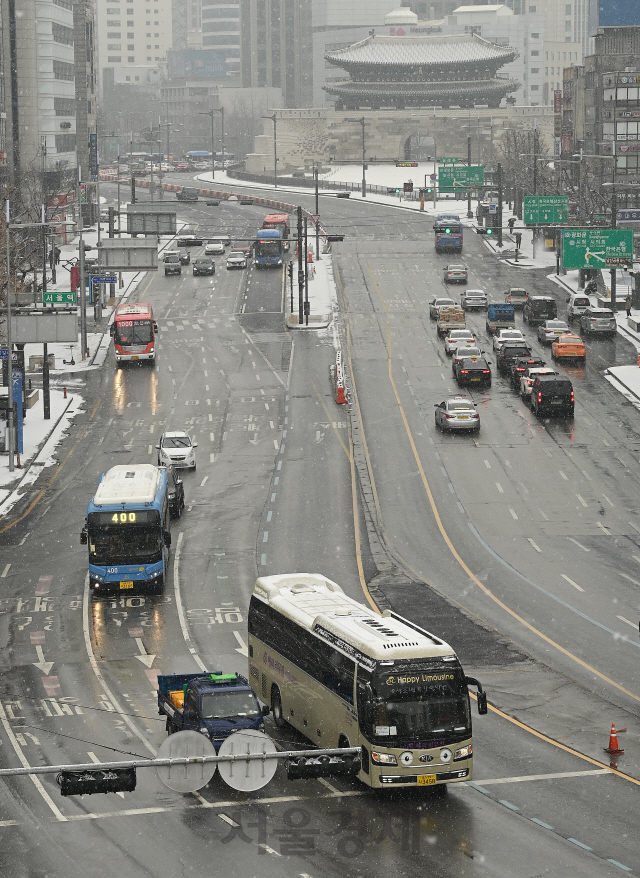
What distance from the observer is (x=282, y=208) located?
522 ft

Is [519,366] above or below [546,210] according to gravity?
below

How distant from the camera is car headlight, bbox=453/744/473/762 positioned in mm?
26016

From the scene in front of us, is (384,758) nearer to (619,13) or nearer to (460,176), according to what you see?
(619,13)

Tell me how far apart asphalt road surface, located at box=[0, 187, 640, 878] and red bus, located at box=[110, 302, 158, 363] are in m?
1.35

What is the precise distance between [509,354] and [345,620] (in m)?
54.5

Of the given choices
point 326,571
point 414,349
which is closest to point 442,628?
point 326,571

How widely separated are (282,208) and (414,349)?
241ft

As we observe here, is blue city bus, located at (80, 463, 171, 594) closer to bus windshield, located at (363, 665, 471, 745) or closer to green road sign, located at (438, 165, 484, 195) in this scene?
bus windshield, located at (363, 665, 471, 745)

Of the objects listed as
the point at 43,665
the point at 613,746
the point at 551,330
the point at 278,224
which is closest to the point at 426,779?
the point at 613,746

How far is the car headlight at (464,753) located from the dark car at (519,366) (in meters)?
52.6

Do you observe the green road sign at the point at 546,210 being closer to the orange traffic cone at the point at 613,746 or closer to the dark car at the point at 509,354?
the dark car at the point at 509,354

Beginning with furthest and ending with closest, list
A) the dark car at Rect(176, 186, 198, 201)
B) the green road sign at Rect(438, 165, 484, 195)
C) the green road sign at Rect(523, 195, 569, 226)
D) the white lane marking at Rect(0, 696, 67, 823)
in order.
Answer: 1. the dark car at Rect(176, 186, 198, 201)
2. the green road sign at Rect(438, 165, 484, 195)
3. the green road sign at Rect(523, 195, 569, 226)
4. the white lane marking at Rect(0, 696, 67, 823)

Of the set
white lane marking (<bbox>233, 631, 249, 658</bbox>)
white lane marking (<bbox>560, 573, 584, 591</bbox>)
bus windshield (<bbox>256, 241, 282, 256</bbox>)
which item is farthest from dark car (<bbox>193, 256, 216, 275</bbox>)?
white lane marking (<bbox>233, 631, 249, 658</bbox>)

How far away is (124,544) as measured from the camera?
4391cm
